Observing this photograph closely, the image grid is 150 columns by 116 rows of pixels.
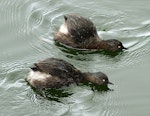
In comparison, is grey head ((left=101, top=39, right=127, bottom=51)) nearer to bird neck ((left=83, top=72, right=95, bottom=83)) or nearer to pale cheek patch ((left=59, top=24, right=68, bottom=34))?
pale cheek patch ((left=59, top=24, right=68, bottom=34))

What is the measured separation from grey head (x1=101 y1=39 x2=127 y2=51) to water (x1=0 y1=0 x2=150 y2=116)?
0.46 ft

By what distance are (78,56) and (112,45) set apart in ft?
2.19

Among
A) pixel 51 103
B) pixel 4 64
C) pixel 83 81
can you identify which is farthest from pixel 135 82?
pixel 4 64

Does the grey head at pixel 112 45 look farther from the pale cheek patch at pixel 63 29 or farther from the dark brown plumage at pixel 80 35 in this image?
the pale cheek patch at pixel 63 29

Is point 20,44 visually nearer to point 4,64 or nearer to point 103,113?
point 4,64

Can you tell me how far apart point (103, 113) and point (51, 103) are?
88 cm

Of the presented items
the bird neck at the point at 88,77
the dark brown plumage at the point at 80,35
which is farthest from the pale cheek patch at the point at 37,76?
the dark brown plumage at the point at 80,35

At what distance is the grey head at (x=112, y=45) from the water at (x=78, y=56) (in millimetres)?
141

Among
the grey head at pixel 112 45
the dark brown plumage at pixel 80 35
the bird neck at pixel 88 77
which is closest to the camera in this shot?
the bird neck at pixel 88 77

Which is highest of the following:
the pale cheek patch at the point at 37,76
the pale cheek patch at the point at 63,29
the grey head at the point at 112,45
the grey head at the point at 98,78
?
the pale cheek patch at the point at 63,29

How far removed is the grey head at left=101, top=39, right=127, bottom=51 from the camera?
36.7ft

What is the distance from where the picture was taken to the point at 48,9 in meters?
12.4

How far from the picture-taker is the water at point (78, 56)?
9.66 m

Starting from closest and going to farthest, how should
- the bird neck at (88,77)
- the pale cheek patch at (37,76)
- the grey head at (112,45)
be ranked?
1. the pale cheek patch at (37,76)
2. the bird neck at (88,77)
3. the grey head at (112,45)
